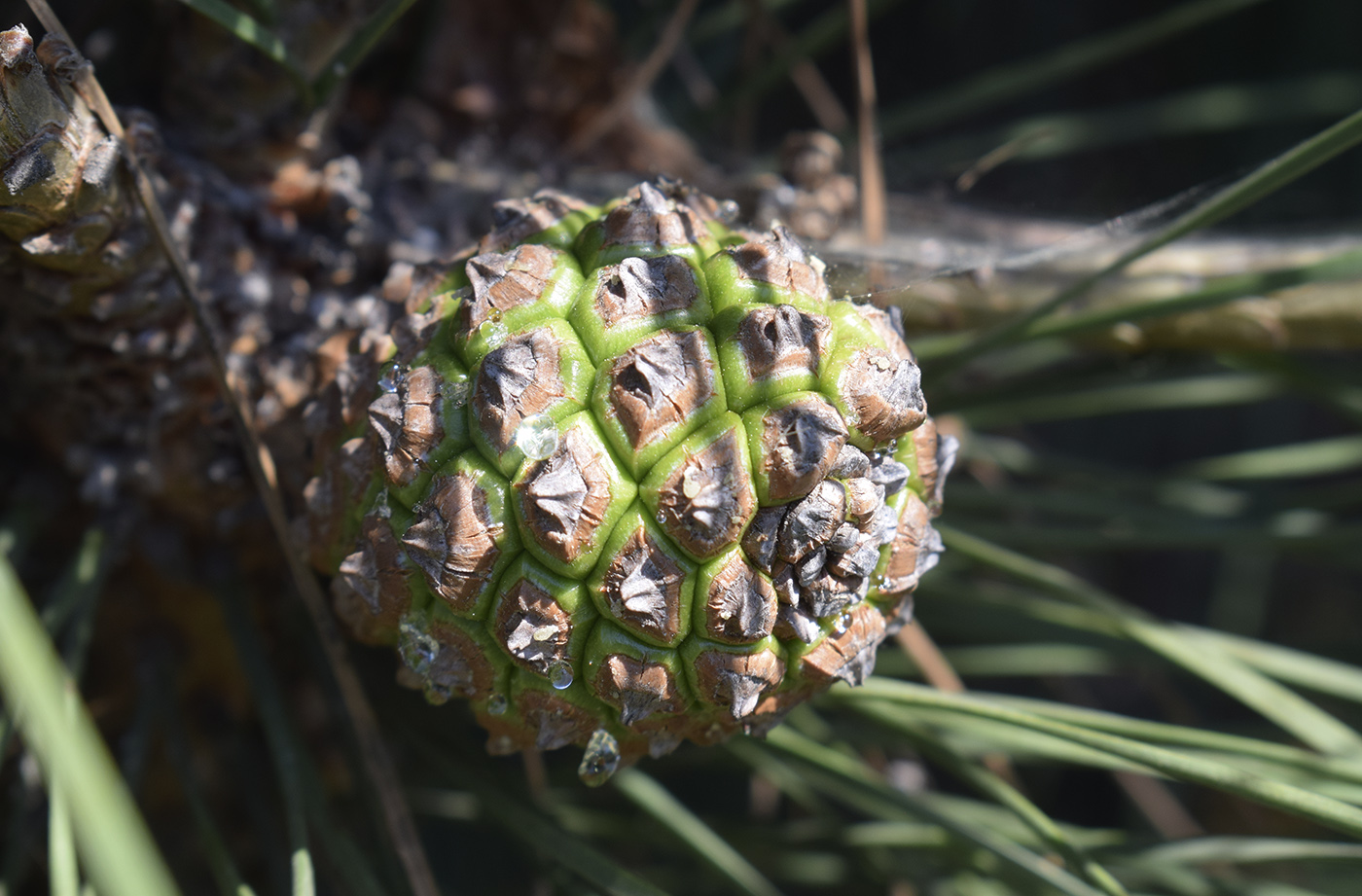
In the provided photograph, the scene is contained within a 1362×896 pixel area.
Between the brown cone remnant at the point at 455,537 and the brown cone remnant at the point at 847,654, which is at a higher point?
the brown cone remnant at the point at 455,537

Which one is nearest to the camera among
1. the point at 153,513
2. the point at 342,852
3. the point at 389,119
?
the point at 342,852

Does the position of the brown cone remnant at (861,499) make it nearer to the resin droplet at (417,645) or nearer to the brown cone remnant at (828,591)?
the brown cone remnant at (828,591)

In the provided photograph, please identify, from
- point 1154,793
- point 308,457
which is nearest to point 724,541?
point 308,457

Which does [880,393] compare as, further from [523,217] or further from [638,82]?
[638,82]

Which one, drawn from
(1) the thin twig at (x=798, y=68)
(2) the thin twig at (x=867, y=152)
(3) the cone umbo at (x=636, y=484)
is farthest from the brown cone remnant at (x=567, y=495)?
(1) the thin twig at (x=798, y=68)

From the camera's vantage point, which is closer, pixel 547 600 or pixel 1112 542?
pixel 547 600

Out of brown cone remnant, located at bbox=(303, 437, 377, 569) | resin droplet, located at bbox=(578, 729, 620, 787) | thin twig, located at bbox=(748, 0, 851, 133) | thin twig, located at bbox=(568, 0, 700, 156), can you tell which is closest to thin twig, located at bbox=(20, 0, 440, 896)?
brown cone remnant, located at bbox=(303, 437, 377, 569)

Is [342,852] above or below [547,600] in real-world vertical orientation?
below

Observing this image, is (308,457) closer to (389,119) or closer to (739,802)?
(389,119)
